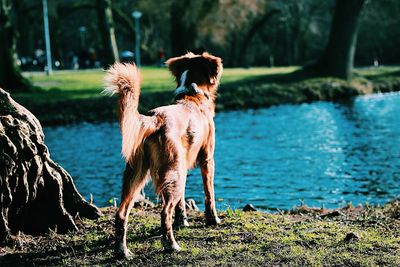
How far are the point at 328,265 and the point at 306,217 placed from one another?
2.75 metres

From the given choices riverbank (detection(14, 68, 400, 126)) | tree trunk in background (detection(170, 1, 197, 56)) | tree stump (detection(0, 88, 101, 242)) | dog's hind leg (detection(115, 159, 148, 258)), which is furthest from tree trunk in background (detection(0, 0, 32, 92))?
dog's hind leg (detection(115, 159, 148, 258))

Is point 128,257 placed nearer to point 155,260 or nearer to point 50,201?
point 155,260

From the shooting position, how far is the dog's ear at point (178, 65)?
31.0 ft

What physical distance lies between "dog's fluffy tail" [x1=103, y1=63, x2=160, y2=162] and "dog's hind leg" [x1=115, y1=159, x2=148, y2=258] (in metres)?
0.18

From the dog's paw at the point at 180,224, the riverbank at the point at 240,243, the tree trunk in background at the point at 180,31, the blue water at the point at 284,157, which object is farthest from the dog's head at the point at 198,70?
the tree trunk in background at the point at 180,31

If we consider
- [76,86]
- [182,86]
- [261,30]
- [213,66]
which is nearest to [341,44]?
[76,86]

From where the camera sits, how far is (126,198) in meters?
7.65

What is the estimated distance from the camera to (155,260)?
24.5 feet

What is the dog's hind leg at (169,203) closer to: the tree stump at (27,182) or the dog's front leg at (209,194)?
the dog's front leg at (209,194)

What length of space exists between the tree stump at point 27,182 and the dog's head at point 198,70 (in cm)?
196

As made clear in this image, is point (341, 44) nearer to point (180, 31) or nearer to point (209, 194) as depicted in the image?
point (180, 31)

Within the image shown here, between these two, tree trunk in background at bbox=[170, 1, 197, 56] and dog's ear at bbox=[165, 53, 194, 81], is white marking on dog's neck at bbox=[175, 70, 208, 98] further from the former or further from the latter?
tree trunk in background at bbox=[170, 1, 197, 56]

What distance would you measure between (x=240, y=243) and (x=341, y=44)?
33.9 m

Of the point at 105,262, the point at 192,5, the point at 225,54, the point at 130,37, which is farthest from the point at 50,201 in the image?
the point at 130,37
